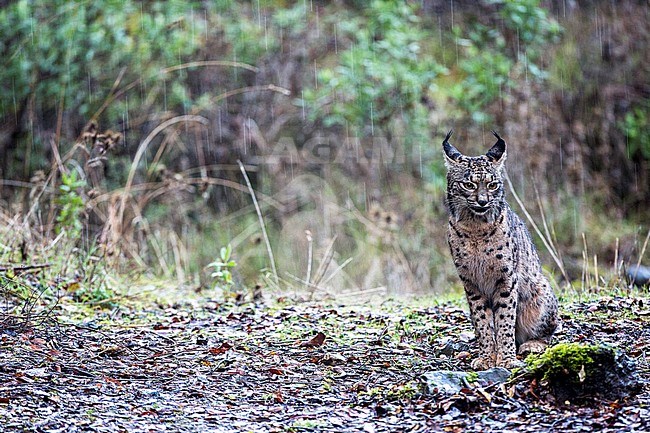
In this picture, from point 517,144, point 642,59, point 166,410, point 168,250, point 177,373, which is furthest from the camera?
point 642,59

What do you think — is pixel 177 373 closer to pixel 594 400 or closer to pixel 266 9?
pixel 594 400

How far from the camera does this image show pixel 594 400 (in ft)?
15.4

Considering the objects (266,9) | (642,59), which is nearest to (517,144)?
(642,59)

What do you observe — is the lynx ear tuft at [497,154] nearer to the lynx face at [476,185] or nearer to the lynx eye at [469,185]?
the lynx face at [476,185]

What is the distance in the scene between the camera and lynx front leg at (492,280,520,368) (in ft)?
19.1

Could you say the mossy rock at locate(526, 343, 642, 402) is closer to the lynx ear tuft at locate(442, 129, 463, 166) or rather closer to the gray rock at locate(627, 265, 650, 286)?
the lynx ear tuft at locate(442, 129, 463, 166)

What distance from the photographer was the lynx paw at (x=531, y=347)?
6098mm

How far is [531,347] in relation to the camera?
612 centimetres

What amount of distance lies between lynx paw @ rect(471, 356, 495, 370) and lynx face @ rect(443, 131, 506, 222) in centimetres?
93

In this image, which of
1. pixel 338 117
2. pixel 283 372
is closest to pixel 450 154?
pixel 283 372

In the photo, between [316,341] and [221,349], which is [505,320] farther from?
[221,349]

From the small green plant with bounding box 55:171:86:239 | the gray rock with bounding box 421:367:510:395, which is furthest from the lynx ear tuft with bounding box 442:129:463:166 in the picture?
the small green plant with bounding box 55:171:86:239

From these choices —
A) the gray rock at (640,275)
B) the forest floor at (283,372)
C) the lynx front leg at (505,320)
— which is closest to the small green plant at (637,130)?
the gray rock at (640,275)

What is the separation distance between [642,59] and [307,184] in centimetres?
547
